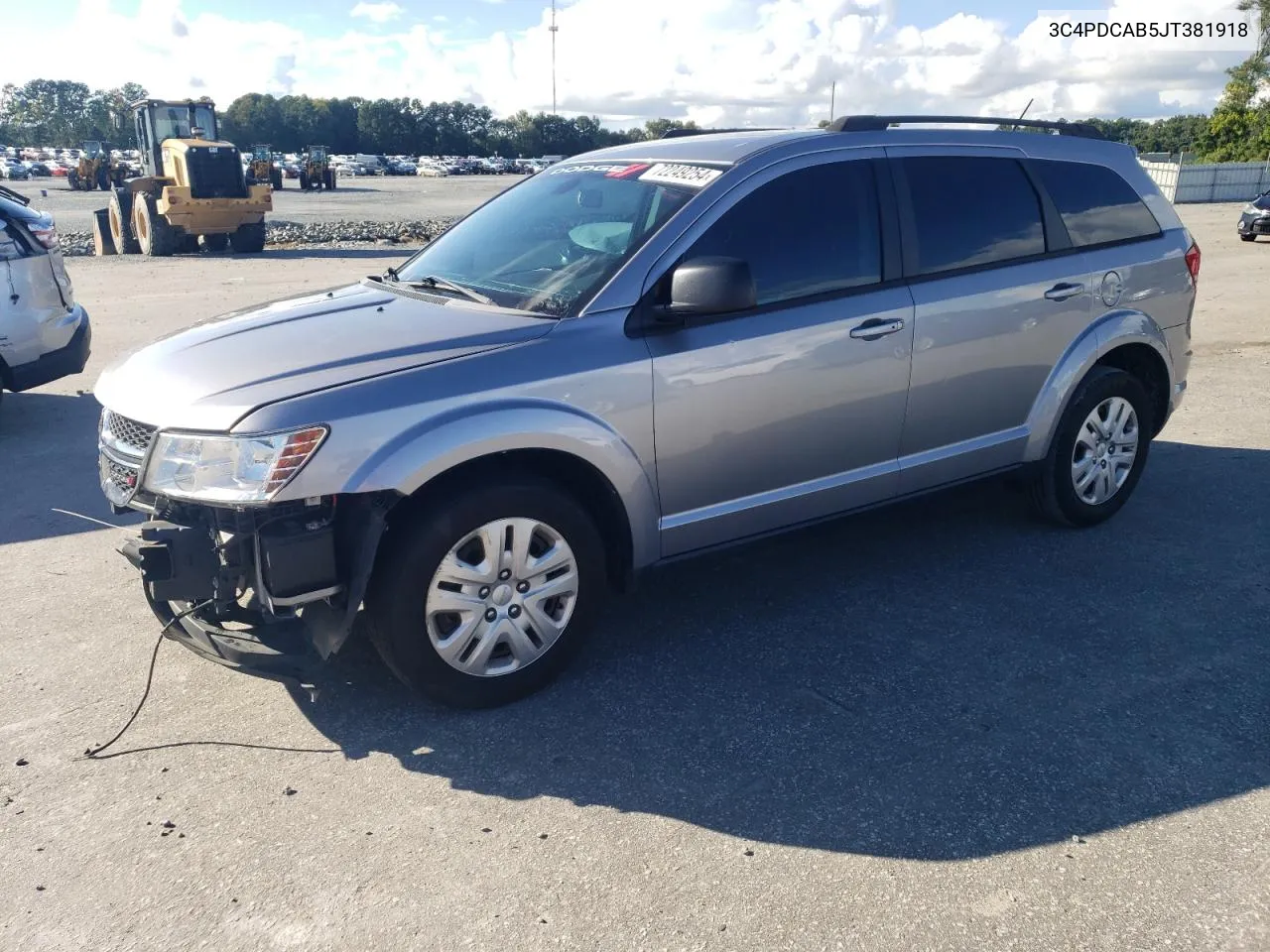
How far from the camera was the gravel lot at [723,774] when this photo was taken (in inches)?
109

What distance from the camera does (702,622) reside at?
4.48 metres

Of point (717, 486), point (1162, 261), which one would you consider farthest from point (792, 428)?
point (1162, 261)

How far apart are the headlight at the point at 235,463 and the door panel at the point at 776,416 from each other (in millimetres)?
1263

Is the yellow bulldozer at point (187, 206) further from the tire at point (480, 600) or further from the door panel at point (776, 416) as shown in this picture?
the tire at point (480, 600)

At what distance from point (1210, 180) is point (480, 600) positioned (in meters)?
46.4

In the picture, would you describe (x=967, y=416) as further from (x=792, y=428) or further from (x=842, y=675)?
(x=842, y=675)

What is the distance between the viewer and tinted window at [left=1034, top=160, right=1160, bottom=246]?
5.20 m

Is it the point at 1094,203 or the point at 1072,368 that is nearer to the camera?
the point at 1072,368

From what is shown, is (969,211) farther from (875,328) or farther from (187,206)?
(187,206)

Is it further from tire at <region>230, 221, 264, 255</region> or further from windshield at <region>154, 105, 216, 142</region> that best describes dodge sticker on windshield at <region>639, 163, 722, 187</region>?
windshield at <region>154, 105, 216, 142</region>

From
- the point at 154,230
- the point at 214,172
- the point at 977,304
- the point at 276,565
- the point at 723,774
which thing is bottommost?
the point at 723,774

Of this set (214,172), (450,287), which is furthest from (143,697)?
(214,172)

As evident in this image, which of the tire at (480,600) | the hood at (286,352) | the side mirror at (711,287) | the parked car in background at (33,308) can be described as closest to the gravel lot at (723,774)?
the tire at (480,600)

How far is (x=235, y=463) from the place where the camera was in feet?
10.8
